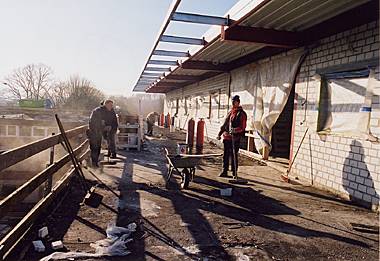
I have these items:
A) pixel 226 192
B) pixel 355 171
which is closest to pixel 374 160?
pixel 355 171

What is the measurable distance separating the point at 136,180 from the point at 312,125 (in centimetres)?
421

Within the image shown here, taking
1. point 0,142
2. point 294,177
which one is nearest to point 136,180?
point 294,177

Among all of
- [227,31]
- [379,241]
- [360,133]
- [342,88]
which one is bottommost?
[379,241]

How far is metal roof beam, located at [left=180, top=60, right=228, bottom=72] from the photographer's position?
39.3ft

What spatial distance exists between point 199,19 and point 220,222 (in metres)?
4.58

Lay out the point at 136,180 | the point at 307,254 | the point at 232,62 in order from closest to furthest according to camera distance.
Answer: the point at 307,254, the point at 136,180, the point at 232,62

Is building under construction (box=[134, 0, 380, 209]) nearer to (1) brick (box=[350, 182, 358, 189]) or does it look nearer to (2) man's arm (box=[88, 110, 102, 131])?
(1) brick (box=[350, 182, 358, 189])

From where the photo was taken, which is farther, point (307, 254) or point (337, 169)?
point (337, 169)

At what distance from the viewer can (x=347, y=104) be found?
582 centimetres

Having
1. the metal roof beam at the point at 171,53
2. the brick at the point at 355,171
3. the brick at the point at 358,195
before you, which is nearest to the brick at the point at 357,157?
the brick at the point at 355,171

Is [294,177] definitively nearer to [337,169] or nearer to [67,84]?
[337,169]

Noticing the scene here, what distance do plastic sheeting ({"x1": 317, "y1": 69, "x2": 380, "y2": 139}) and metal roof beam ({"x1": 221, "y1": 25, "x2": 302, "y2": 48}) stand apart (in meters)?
1.42

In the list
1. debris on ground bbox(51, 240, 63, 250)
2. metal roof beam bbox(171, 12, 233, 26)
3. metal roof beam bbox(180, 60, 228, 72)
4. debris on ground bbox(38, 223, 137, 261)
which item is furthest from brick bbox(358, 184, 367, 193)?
metal roof beam bbox(180, 60, 228, 72)

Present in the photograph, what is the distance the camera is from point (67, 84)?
4556cm
